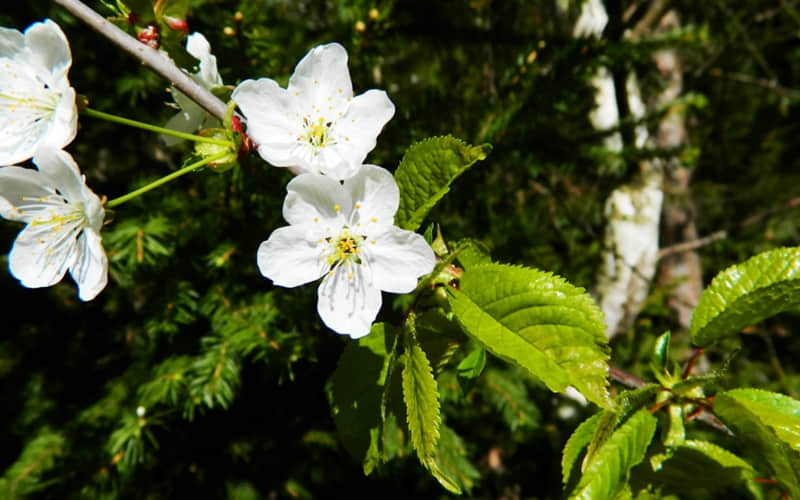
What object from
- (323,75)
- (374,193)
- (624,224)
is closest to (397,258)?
(374,193)

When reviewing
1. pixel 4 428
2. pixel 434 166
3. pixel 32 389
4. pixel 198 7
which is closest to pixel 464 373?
pixel 434 166

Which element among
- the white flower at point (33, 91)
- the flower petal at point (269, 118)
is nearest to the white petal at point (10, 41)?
the white flower at point (33, 91)

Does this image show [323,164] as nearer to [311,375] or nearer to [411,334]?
[411,334]

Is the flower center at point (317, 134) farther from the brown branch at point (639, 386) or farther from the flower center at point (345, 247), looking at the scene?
the brown branch at point (639, 386)

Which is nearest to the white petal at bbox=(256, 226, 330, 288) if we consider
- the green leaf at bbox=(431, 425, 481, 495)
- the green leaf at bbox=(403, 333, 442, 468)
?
the green leaf at bbox=(403, 333, 442, 468)

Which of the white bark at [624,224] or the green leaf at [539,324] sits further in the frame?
the white bark at [624,224]

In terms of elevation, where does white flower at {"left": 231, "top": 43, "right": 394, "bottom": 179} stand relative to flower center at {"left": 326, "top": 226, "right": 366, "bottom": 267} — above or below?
above

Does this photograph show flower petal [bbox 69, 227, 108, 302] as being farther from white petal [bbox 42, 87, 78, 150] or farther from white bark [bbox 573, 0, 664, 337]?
white bark [bbox 573, 0, 664, 337]
